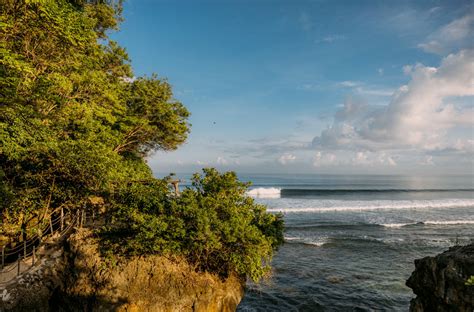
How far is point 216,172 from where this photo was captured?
13.2 meters

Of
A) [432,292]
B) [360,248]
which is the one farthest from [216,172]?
[360,248]

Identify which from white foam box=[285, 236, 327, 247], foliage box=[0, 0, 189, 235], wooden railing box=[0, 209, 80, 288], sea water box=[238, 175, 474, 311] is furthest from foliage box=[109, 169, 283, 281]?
white foam box=[285, 236, 327, 247]

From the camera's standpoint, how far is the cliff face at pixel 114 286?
9852 millimetres

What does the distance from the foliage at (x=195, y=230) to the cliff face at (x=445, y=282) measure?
5.73 meters

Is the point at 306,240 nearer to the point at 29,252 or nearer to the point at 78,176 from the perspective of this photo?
the point at 78,176

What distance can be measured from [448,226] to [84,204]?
37.4 meters

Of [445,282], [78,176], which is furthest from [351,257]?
[78,176]

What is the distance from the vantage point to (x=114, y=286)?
1005 cm

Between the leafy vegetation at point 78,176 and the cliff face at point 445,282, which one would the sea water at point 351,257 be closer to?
the cliff face at point 445,282

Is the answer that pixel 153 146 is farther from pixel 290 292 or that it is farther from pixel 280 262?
pixel 290 292

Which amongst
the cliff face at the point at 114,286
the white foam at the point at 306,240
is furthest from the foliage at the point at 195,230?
the white foam at the point at 306,240

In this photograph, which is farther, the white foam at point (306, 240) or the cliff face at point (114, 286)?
the white foam at point (306, 240)

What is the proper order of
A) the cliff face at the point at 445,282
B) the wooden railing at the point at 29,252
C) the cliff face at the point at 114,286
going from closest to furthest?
the cliff face at the point at 445,282, the cliff face at the point at 114,286, the wooden railing at the point at 29,252

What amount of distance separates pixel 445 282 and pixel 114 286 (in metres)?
11.8
